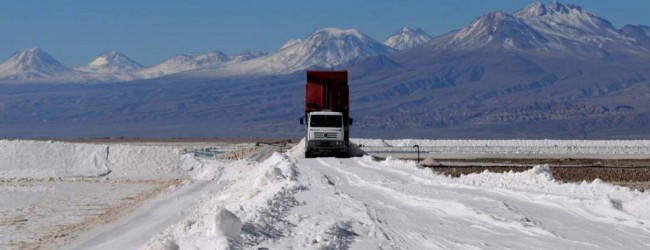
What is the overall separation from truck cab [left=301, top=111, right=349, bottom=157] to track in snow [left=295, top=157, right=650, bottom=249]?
16.9m

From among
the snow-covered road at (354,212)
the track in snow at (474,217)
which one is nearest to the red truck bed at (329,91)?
the snow-covered road at (354,212)

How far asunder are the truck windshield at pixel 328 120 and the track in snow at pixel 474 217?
17.1 meters

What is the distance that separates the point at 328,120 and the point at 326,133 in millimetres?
543

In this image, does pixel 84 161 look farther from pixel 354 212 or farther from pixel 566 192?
pixel 354 212

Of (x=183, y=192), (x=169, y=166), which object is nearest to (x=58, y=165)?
(x=169, y=166)

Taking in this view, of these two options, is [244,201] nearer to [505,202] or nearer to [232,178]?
[505,202]

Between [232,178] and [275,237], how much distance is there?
22472mm

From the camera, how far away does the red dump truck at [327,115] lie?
147ft

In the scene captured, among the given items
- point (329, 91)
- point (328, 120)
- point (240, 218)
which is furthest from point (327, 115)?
point (240, 218)

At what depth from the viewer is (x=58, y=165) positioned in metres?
46.7

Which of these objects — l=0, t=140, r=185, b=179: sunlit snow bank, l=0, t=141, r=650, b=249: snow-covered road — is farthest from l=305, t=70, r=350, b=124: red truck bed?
l=0, t=141, r=650, b=249: snow-covered road

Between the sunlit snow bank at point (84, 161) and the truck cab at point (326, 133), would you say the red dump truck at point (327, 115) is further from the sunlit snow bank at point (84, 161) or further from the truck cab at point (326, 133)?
the sunlit snow bank at point (84, 161)

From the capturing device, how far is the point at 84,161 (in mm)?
48094

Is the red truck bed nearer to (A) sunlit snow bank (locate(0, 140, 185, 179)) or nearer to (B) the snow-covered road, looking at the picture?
(A) sunlit snow bank (locate(0, 140, 185, 179))
